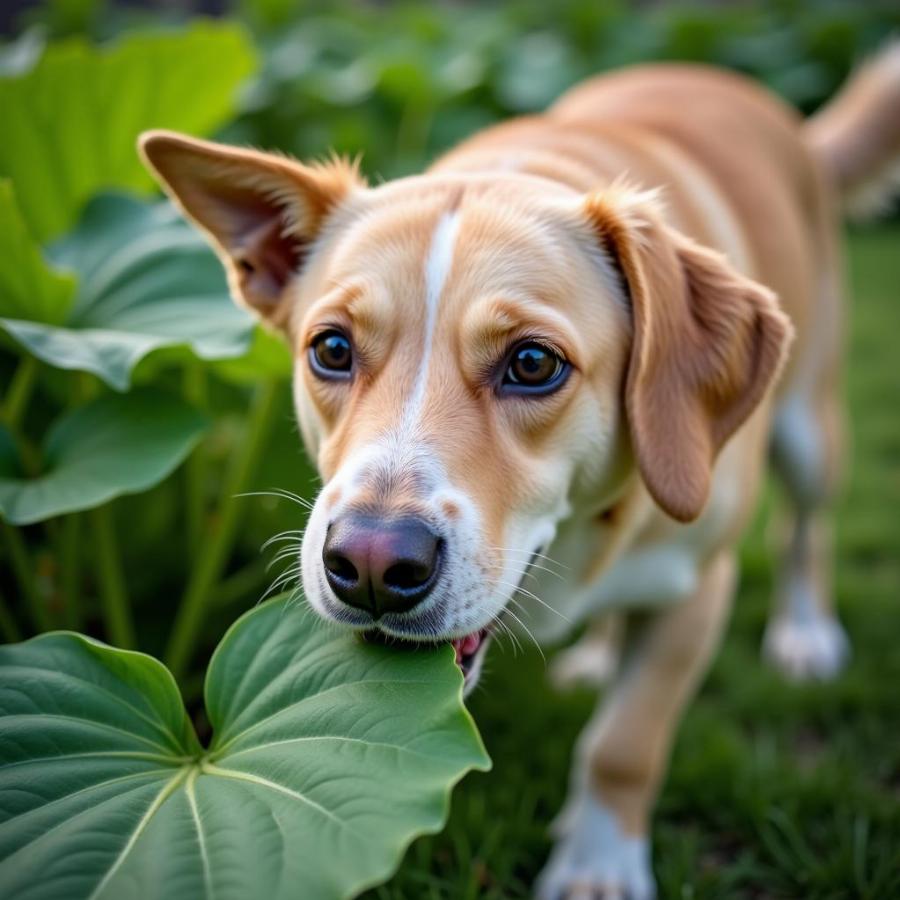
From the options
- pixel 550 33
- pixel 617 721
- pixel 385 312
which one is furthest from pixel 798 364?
pixel 550 33

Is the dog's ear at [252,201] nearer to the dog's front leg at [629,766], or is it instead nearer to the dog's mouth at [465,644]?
the dog's mouth at [465,644]

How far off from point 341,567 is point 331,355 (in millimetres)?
624

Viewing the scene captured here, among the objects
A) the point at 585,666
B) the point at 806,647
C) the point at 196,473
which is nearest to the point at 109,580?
the point at 196,473

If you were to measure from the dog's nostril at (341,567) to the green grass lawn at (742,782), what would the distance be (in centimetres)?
109

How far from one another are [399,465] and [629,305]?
0.77 meters

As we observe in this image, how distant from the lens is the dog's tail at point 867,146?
453 cm

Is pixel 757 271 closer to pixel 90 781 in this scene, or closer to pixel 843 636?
pixel 843 636

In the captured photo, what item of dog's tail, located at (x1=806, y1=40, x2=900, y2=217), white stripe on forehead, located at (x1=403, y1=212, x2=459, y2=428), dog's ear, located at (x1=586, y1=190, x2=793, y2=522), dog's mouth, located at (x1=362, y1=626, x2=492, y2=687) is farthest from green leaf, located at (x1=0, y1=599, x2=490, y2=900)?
dog's tail, located at (x1=806, y1=40, x2=900, y2=217)

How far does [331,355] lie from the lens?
7.47 ft

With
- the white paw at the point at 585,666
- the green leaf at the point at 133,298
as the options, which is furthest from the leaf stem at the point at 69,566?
the white paw at the point at 585,666

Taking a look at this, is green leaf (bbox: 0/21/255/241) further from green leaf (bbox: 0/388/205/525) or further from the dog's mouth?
the dog's mouth

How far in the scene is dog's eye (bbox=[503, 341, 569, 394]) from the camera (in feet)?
7.05

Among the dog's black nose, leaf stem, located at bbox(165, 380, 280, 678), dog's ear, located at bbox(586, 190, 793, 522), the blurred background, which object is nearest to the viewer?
the dog's black nose

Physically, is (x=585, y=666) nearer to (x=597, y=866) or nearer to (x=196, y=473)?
(x=597, y=866)
